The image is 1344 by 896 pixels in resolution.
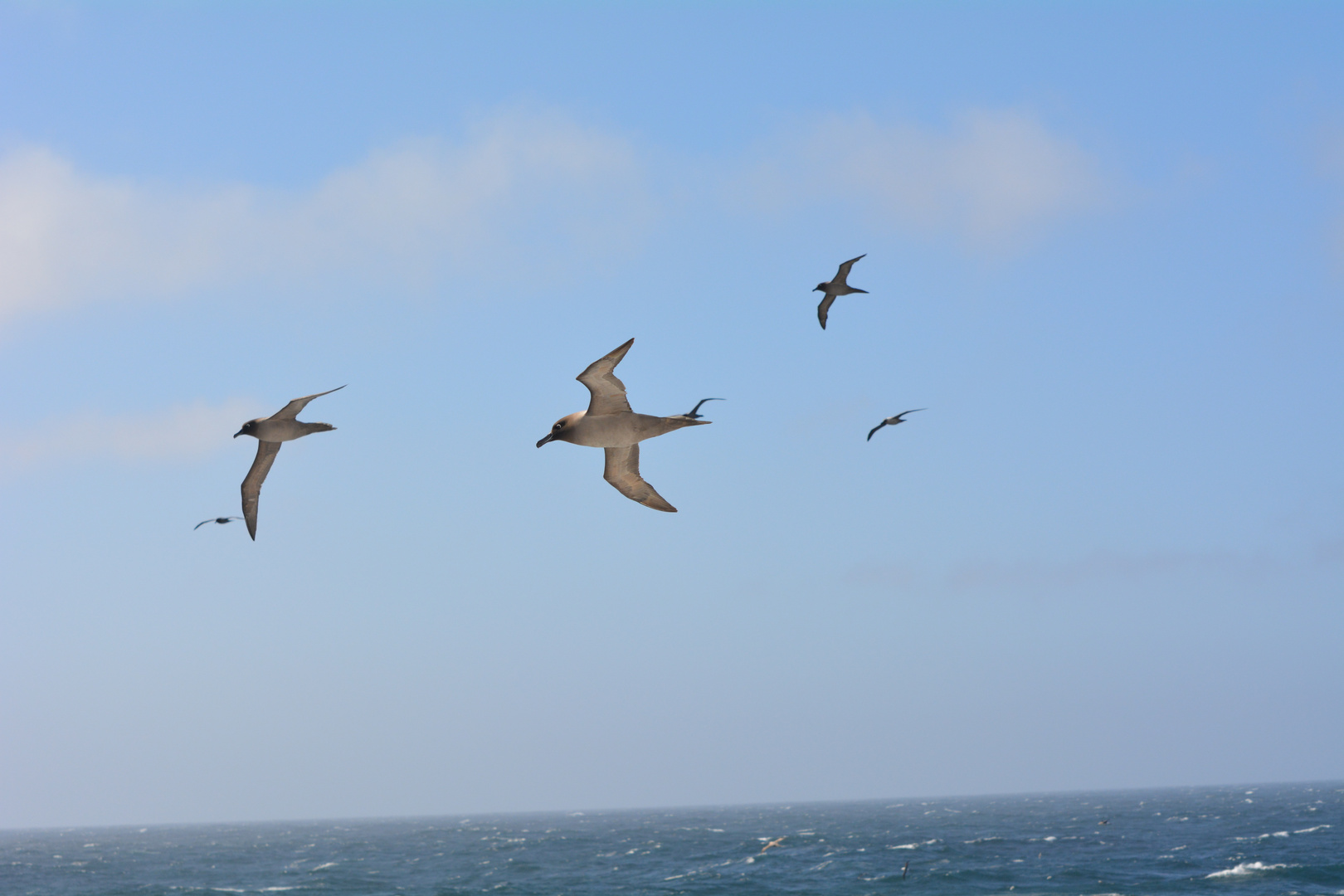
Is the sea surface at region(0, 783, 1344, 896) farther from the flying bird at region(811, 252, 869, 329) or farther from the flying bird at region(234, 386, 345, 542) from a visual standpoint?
the flying bird at region(234, 386, 345, 542)

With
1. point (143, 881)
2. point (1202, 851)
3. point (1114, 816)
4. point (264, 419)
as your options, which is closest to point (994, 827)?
point (1114, 816)

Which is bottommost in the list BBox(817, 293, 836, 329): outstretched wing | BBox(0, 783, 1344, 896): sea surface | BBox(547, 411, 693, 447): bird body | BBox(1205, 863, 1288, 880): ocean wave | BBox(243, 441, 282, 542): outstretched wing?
BBox(1205, 863, 1288, 880): ocean wave

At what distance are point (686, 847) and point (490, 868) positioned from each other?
1072 inches

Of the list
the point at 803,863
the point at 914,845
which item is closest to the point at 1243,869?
the point at 803,863

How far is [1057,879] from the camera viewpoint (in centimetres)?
8775

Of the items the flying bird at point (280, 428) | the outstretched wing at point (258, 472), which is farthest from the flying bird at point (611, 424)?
the outstretched wing at point (258, 472)

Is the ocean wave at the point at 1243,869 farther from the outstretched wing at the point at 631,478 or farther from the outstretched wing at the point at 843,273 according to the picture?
the outstretched wing at the point at 631,478

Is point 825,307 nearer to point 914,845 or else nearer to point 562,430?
point 562,430

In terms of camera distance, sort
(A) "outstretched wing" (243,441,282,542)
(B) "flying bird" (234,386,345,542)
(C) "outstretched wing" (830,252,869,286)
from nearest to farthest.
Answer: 1. (B) "flying bird" (234,386,345,542)
2. (A) "outstretched wing" (243,441,282,542)
3. (C) "outstretched wing" (830,252,869,286)

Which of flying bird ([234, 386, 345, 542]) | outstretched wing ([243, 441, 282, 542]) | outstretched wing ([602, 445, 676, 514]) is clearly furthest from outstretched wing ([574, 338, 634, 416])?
outstretched wing ([243, 441, 282, 542])

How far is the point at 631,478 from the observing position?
21781 mm

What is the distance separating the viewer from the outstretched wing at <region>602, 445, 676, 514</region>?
21.5 m

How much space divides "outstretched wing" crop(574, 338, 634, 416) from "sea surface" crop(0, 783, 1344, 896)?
73.1 m

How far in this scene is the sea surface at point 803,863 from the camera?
8850 centimetres
